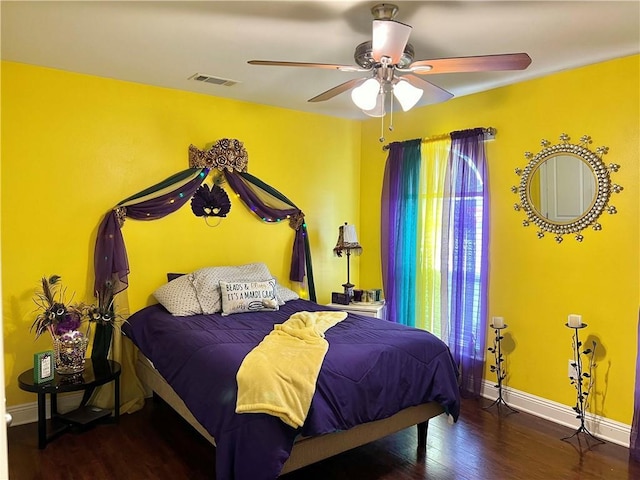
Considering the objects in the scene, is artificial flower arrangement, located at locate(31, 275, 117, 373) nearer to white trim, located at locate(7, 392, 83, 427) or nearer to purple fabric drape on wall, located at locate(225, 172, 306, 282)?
white trim, located at locate(7, 392, 83, 427)

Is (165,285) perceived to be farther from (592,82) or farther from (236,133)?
(592,82)

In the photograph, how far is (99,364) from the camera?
3.46 metres

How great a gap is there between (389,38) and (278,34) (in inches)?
30.8

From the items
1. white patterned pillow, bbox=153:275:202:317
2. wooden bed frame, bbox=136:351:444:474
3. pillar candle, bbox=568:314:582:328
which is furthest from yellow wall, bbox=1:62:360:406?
pillar candle, bbox=568:314:582:328

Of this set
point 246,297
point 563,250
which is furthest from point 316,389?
point 563,250

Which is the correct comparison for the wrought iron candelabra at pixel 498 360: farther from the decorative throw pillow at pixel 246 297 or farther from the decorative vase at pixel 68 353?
the decorative vase at pixel 68 353

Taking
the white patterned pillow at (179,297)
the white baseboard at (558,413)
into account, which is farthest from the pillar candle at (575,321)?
the white patterned pillow at (179,297)

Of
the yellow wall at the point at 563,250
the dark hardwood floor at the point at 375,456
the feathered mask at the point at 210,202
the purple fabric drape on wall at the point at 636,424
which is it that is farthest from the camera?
the feathered mask at the point at 210,202

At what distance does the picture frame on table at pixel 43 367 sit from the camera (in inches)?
121

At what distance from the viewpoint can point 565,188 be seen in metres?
3.43

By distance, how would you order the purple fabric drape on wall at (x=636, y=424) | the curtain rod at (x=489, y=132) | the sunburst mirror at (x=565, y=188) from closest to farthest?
the purple fabric drape on wall at (x=636, y=424) < the sunburst mirror at (x=565, y=188) < the curtain rod at (x=489, y=132)

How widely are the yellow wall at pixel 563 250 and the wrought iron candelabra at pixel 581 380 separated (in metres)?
0.05

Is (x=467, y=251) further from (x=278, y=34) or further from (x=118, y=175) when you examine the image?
(x=118, y=175)

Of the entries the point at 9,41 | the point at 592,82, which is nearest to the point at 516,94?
the point at 592,82
